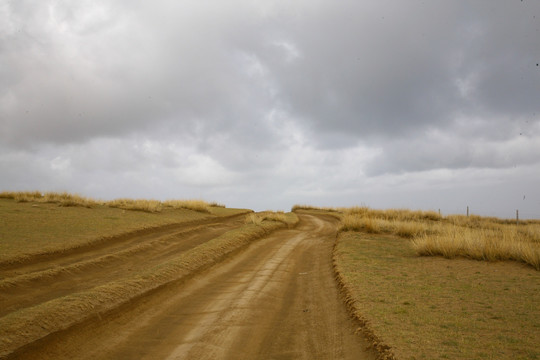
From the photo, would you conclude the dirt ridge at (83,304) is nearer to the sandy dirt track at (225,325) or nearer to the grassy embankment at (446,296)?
the sandy dirt track at (225,325)

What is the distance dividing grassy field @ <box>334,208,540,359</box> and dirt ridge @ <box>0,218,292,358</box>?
16.3ft

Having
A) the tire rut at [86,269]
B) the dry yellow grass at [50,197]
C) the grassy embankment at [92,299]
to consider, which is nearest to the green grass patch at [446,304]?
the grassy embankment at [92,299]

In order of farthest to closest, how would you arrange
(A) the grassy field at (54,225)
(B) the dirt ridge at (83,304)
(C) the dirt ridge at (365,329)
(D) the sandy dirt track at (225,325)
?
(A) the grassy field at (54,225) → (B) the dirt ridge at (83,304) → (D) the sandy dirt track at (225,325) → (C) the dirt ridge at (365,329)

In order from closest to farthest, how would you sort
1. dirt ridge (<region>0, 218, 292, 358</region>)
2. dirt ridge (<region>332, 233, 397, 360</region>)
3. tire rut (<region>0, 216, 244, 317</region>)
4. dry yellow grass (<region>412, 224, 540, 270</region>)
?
→ dirt ridge (<region>332, 233, 397, 360</region>) → dirt ridge (<region>0, 218, 292, 358</region>) → tire rut (<region>0, 216, 244, 317</region>) → dry yellow grass (<region>412, 224, 540, 270</region>)

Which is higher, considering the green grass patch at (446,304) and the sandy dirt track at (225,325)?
the green grass patch at (446,304)

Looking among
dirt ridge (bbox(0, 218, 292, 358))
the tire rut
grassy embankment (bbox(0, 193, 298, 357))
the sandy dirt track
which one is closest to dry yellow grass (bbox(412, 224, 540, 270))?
the sandy dirt track

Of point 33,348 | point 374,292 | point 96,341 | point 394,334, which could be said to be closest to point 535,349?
point 394,334

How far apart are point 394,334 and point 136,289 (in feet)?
20.4

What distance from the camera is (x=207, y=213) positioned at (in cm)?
3167

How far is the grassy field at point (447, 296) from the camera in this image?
560 centimetres

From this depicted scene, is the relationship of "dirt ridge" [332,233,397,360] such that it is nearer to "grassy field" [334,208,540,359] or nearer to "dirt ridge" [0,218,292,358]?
"grassy field" [334,208,540,359]

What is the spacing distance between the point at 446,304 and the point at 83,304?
25.6 ft

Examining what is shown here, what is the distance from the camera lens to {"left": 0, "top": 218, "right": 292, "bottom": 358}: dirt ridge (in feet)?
20.3

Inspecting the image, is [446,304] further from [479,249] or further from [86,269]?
[86,269]
